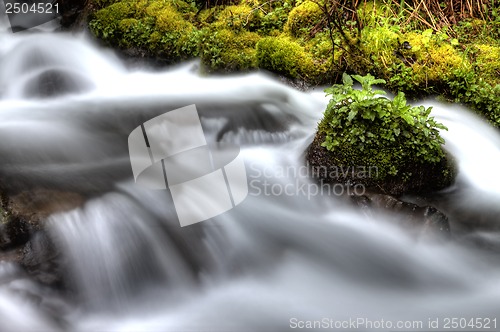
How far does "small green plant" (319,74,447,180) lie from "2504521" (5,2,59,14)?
5927 millimetres

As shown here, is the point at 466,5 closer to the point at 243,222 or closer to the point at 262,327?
the point at 243,222

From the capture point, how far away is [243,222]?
411 centimetres

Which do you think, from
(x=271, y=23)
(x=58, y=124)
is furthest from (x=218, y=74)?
(x=58, y=124)

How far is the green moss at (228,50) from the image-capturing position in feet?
19.4

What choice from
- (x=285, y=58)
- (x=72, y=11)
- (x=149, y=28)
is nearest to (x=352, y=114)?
(x=285, y=58)

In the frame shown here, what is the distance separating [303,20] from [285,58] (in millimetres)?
740

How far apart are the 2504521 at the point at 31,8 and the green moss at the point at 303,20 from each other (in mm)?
4256

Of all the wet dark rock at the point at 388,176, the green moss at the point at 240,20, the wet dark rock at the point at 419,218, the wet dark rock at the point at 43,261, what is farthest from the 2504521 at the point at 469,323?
the green moss at the point at 240,20

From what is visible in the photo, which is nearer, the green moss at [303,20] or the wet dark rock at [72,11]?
the green moss at [303,20]

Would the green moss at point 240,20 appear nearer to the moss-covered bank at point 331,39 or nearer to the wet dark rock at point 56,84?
the moss-covered bank at point 331,39

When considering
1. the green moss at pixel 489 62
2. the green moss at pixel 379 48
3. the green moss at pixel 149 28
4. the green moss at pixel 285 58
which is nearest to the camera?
the green moss at pixel 489 62

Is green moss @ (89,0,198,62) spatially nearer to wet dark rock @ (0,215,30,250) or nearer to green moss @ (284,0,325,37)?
green moss @ (284,0,325,37)

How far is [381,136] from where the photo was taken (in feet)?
13.5

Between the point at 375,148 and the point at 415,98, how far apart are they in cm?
143
